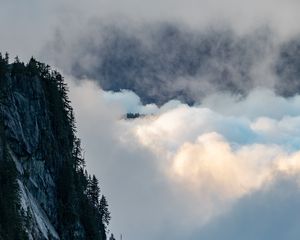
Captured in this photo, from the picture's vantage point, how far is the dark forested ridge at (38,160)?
235 ft

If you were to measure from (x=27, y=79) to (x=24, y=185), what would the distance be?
19160 millimetres

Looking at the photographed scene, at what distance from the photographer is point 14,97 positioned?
87938mm

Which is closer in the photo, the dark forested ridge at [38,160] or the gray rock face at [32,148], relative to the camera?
the dark forested ridge at [38,160]

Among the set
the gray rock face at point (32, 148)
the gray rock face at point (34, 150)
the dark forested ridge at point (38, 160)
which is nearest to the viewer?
the dark forested ridge at point (38, 160)

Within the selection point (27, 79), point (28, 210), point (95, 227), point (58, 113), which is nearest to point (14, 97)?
point (27, 79)

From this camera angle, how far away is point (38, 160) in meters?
87.4

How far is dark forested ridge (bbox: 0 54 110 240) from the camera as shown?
71.5 m

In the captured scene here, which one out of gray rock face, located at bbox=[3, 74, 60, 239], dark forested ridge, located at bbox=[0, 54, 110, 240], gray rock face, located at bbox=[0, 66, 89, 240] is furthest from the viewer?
gray rock face, located at bbox=[0, 66, 89, 240]

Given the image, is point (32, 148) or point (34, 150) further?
point (34, 150)

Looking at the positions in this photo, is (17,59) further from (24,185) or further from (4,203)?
(4,203)

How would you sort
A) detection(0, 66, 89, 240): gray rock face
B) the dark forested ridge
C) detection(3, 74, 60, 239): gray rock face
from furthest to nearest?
detection(0, 66, 89, 240): gray rock face
detection(3, 74, 60, 239): gray rock face
the dark forested ridge

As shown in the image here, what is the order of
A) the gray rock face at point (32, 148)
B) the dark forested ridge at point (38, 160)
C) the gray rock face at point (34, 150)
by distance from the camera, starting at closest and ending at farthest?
the dark forested ridge at point (38, 160) → the gray rock face at point (32, 148) → the gray rock face at point (34, 150)

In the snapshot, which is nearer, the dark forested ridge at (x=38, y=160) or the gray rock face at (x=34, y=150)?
the dark forested ridge at (x=38, y=160)

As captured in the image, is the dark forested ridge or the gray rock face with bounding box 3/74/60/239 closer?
the dark forested ridge
